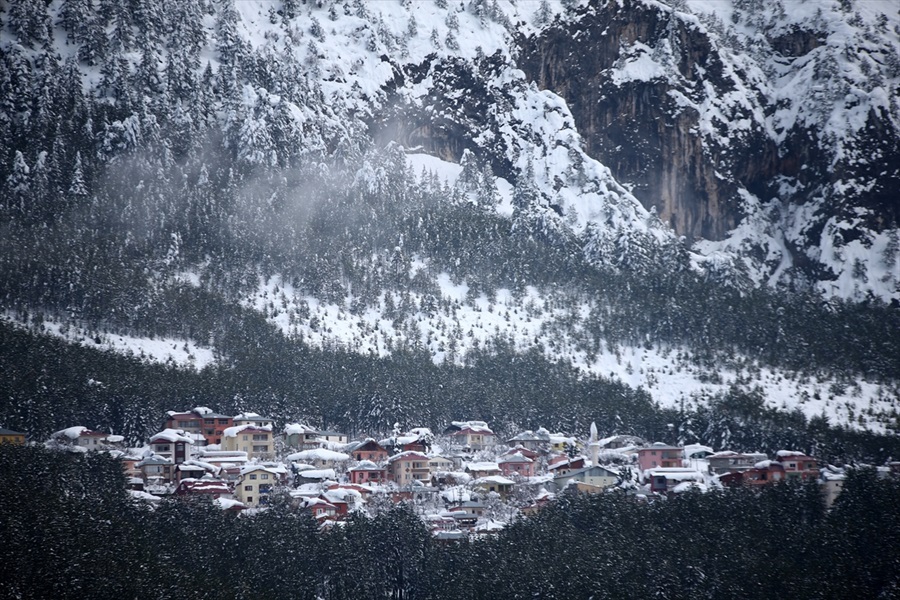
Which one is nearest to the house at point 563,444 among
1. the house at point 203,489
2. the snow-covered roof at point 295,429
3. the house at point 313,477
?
the snow-covered roof at point 295,429

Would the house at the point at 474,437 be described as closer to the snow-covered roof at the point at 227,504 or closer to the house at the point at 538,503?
the house at the point at 538,503

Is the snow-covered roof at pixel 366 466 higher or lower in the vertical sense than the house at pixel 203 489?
higher

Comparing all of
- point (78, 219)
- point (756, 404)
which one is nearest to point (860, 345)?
point (756, 404)

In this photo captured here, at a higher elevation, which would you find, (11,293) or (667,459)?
(11,293)

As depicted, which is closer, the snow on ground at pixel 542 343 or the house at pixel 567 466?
the house at pixel 567 466

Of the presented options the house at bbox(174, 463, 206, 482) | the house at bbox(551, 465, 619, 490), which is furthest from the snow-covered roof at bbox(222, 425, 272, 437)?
the house at bbox(551, 465, 619, 490)

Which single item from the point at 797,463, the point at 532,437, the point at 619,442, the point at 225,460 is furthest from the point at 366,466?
the point at 797,463

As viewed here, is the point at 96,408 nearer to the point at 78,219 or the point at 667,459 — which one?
the point at 78,219
